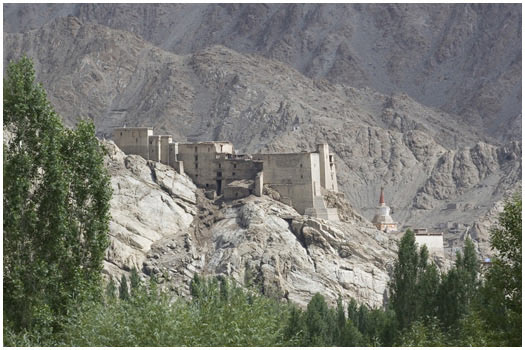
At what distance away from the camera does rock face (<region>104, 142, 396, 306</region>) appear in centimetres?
9331

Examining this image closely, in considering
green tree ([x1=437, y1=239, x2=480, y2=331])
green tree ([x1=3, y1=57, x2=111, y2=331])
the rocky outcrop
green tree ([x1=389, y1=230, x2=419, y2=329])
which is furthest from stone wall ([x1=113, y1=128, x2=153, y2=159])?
green tree ([x1=3, y1=57, x2=111, y2=331])

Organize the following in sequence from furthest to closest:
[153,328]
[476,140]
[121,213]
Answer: [476,140] → [121,213] → [153,328]

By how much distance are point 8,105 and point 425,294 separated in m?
30.2

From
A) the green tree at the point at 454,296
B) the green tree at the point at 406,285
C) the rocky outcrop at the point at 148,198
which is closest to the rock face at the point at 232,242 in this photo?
the rocky outcrop at the point at 148,198

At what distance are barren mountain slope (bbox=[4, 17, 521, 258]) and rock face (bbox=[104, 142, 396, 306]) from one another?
53.2 m

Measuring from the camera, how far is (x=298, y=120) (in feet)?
544

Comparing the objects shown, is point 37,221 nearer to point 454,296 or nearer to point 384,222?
point 454,296

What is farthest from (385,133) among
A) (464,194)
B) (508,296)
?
(508,296)

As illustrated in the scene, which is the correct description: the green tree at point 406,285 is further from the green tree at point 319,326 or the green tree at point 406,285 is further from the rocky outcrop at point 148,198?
the rocky outcrop at point 148,198

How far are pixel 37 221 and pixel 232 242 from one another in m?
60.9

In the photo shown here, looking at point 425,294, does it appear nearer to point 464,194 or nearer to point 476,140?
point 464,194

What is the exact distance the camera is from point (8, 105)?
119 feet

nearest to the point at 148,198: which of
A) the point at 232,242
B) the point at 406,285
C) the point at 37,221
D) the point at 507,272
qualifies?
the point at 232,242

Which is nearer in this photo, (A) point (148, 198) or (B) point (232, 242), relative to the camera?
(B) point (232, 242)
